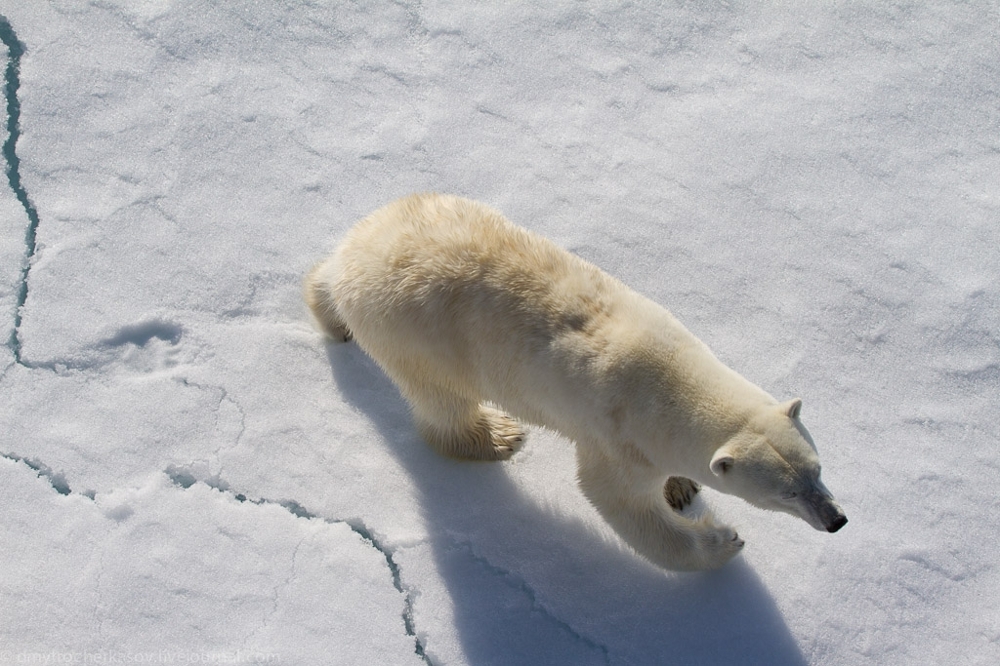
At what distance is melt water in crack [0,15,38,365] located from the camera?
12.0 ft

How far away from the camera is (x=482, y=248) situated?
292cm

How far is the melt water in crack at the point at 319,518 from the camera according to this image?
312cm

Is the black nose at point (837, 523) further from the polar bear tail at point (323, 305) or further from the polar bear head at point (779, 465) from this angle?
the polar bear tail at point (323, 305)

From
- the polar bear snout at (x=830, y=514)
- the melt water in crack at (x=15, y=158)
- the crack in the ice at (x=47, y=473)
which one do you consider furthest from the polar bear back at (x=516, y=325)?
the melt water in crack at (x=15, y=158)

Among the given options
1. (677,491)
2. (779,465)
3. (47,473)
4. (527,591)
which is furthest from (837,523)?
(47,473)

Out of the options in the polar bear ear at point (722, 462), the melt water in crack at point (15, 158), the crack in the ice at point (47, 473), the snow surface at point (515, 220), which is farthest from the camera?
the melt water in crack at point (15, 158)

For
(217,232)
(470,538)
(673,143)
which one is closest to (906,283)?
(673,143)

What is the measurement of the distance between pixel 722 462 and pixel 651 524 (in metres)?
0.56

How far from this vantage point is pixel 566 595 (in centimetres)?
314

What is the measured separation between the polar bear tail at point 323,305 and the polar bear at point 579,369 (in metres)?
0.20

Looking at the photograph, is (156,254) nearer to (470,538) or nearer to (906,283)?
(470,538)

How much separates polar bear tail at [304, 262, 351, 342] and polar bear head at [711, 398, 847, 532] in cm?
155

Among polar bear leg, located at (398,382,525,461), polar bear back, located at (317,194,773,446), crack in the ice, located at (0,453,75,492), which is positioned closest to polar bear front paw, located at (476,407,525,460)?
polar bear leg, located at (398,382,525,461)

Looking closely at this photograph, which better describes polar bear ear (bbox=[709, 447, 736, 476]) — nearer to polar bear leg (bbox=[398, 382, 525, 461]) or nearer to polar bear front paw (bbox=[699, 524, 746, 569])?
polar bear front paw (bbox=[699, 524, 746, 569])
